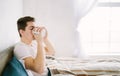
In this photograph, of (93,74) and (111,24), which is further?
(111,24)

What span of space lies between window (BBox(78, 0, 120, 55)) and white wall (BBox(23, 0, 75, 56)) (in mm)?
245

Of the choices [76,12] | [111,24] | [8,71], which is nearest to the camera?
[8,71]

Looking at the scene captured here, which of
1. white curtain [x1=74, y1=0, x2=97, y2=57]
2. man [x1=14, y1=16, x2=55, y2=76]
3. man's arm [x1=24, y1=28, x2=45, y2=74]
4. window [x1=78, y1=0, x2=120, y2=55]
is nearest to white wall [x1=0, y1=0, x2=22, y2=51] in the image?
man [x1=14, y1=16, x2=55, y2=76]

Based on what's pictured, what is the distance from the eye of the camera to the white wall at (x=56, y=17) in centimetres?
350

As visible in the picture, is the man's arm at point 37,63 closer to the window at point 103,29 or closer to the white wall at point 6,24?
the white wall at point 6,24

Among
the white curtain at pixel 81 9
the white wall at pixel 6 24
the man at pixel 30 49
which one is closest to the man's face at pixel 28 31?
the man at pixel 30 49

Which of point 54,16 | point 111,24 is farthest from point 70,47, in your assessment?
point 111,24

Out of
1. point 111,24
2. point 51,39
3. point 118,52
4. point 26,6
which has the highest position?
point 26,6

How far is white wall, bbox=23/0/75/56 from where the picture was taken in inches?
138

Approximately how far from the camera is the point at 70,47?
11.7 ft

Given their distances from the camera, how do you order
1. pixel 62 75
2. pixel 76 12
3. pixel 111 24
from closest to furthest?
pixel 62 75
pixel 76 12
pixel 111 24

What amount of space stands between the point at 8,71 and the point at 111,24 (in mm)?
2588

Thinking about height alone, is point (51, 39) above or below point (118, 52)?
above

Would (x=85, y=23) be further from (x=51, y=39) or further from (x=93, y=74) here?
(x=93, y=74)
